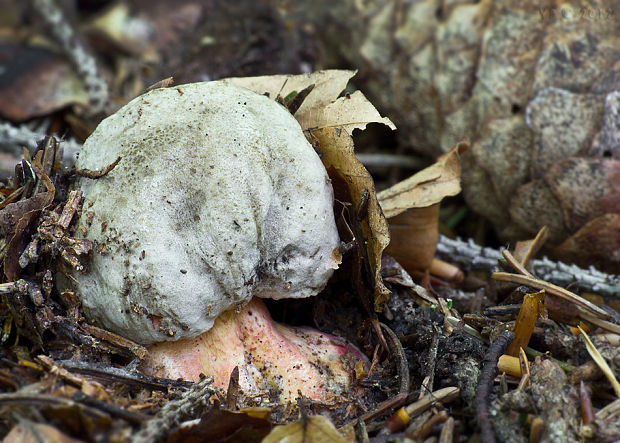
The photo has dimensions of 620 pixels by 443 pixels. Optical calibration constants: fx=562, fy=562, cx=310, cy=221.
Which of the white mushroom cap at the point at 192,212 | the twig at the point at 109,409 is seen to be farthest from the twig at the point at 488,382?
the twig at the point at 109,409

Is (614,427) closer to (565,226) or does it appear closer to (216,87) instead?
(565,226)

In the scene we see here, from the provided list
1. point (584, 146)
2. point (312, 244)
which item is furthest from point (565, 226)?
point (312, 244)

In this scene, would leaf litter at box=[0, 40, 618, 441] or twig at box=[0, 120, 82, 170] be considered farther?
twig at box=[0, 120, 82, 170]

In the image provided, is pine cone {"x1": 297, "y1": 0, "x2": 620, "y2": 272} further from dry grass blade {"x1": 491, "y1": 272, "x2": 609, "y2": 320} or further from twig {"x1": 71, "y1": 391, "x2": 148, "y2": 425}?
twig {"x1": 71, "y1": 391, "x2": 148, "y2": 425}

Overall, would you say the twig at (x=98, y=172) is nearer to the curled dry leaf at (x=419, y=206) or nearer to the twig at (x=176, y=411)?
→ the twig at (x=176, y=411)

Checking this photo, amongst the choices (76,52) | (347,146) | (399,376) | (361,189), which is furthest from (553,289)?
(76,52)

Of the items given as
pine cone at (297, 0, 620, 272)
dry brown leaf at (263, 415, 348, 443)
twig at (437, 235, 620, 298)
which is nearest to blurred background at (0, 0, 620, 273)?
pine cone at (297, 0, 620, 272)
